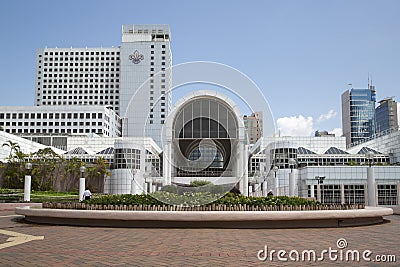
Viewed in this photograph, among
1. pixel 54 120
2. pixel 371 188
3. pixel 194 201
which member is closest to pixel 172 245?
pixel 194 201

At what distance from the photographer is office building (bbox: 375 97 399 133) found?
15912cm

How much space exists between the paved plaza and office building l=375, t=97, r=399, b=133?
159 m

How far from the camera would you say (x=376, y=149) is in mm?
63250

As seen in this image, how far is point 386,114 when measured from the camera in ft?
527

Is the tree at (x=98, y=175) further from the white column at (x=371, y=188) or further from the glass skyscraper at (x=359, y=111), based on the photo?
the glass skyscraper at (x=359, y=111)

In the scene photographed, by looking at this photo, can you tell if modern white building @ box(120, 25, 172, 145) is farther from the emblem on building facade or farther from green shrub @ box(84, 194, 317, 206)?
green shrub @ box(84, 194, 317, 206)

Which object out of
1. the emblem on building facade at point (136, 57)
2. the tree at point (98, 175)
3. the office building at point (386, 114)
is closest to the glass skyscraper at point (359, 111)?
the office building at point (386, 114)

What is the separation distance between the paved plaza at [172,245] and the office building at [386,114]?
523 feet

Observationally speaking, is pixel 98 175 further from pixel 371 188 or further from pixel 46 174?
pixel 371 188

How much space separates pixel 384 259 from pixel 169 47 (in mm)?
115719

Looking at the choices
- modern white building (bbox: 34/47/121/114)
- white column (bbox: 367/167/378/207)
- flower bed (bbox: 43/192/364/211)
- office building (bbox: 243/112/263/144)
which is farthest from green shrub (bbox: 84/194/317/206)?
modern white building (bbox: 34/47/121/114)

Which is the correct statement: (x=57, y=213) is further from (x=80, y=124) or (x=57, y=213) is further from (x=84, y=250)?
(x=80, y=124)

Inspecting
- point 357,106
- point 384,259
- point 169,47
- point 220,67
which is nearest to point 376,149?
point 220,67

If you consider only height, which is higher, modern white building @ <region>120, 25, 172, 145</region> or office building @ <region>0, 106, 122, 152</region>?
modern white building @ <region>120, 25, 172, 145</region>
